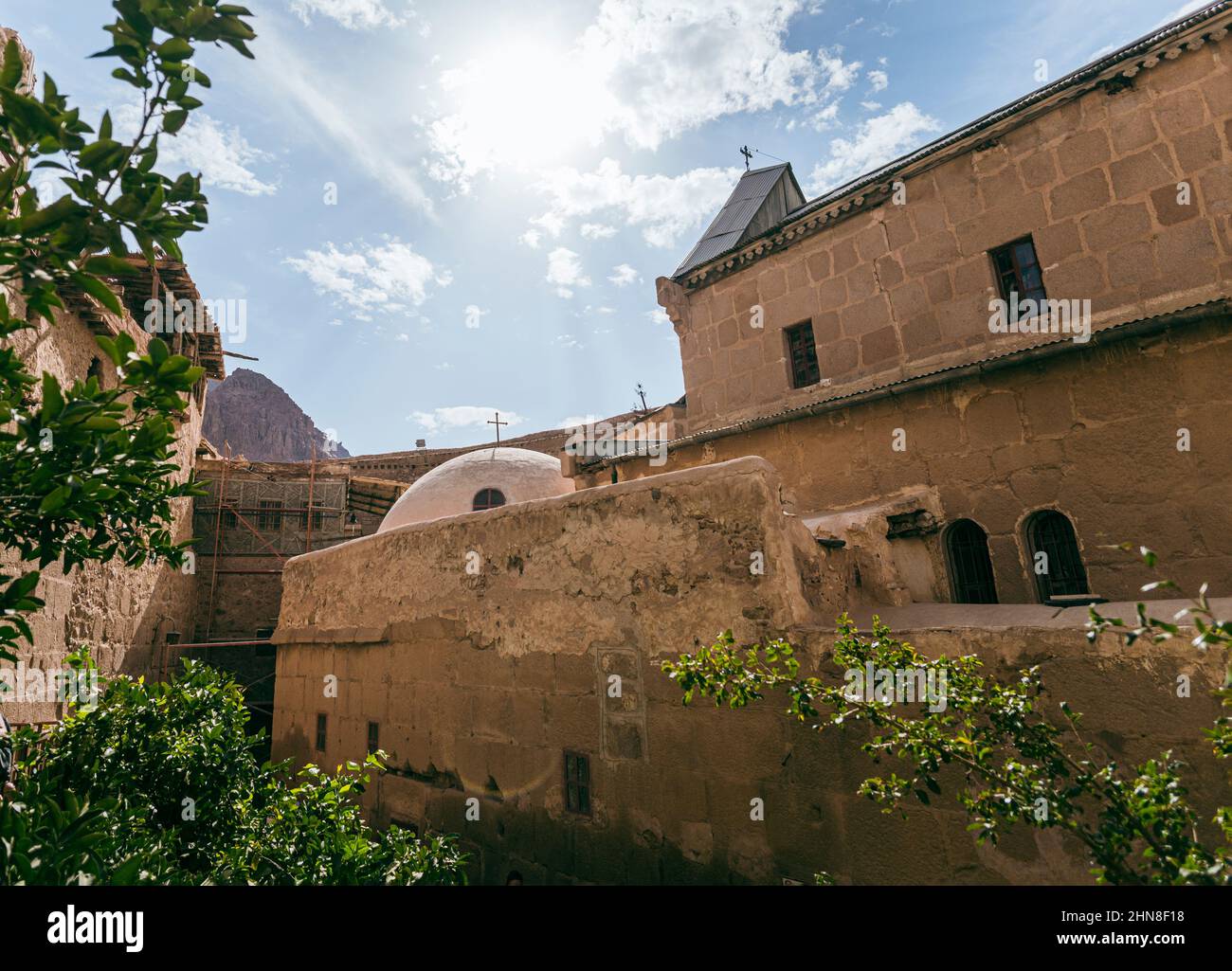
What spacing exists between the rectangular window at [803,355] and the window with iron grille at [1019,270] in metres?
2.56

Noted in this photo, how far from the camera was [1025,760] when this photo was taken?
3.44 meters

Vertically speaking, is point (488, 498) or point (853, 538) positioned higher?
point (488, 498)

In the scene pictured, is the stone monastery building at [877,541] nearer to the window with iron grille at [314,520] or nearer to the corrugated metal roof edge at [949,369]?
the corrugated metal roof edge at [949,369]

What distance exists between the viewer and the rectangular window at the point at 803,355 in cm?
938

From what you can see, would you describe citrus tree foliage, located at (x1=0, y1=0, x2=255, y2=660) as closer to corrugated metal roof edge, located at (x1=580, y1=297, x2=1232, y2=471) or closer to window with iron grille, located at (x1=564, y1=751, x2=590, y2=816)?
window with iron grille, located at (x1=564, y1=751, x2=590, y2=816)

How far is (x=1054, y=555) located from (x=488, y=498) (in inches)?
391

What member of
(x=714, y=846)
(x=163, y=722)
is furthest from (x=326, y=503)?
(x=714, y=846)

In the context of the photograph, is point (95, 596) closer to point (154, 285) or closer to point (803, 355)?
point (154, 285)

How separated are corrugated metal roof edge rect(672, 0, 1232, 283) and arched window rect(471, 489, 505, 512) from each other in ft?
21.3

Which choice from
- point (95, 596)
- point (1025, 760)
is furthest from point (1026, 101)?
point (95, 596)

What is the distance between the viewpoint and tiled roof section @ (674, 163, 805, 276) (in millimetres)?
11750
